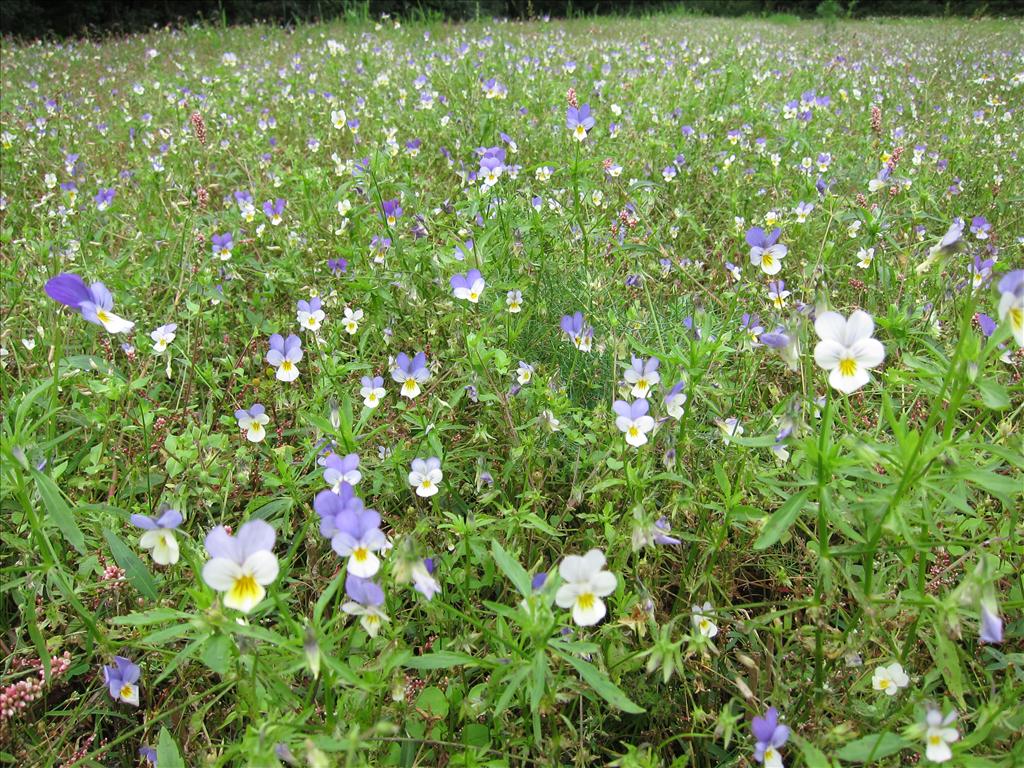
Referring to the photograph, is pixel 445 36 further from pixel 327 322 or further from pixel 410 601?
pixel 410 601

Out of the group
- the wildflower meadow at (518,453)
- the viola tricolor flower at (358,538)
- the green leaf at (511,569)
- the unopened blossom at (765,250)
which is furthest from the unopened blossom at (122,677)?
the unopened blossom at (765,250)

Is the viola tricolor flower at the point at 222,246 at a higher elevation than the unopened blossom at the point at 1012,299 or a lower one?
lower

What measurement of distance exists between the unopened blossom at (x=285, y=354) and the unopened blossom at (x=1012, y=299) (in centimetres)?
195

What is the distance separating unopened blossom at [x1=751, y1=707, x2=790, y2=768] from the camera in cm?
133

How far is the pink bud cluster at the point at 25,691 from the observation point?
154 centimetres

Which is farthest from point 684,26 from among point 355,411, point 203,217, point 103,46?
point 355,411

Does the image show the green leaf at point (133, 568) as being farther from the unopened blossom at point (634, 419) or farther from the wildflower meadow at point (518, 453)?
the unopened blossom at point (634, 419)

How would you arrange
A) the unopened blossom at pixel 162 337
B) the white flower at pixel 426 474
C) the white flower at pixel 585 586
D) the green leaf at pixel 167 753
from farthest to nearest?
the unopened blossom at pixel 162 337 → the white flower at pixel 426 474 → the green leaf at pixel 167 753 → the white flower at pixel 585 586

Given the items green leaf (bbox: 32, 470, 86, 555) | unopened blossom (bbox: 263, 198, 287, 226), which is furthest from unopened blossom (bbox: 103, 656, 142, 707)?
unopened blossom (bbox: 263, 198, 287, 226)

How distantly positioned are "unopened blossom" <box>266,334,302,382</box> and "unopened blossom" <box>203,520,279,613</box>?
118 cm

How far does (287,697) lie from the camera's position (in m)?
1.43

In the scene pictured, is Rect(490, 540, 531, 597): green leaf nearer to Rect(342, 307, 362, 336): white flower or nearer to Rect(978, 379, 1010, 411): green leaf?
Rect(978, 379, 1010, 411): green leaf

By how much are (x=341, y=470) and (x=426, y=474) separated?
33cm

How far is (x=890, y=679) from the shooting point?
60.4 inches
